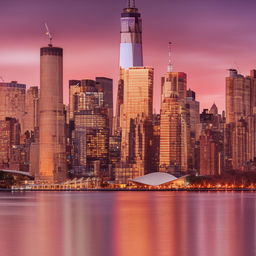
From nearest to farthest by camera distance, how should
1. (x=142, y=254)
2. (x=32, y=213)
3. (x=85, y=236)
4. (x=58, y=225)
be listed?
(x=142, y=254) < (x=85, y=236) < (x=58, y=225) < (x=32, y=213)

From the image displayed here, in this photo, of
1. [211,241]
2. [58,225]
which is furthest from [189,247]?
[58,225]

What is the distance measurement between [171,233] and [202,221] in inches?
716

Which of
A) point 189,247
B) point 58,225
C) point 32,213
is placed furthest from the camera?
point 32,213

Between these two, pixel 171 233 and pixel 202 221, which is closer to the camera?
pixel 171 233

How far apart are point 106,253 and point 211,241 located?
11.7 metres

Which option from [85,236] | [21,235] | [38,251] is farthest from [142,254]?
[21,235]

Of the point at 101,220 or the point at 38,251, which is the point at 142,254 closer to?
the point at 38,251

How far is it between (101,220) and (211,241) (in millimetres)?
32277

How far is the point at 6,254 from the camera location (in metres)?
62.8

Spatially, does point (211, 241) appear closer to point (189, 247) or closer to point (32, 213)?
point (189, 247)

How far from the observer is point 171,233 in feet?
261

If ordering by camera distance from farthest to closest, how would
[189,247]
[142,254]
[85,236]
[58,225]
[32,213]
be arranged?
[32,213] < [58,225] < [85,236] < [189,247] < [142,254]

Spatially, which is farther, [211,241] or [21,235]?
[21,235]

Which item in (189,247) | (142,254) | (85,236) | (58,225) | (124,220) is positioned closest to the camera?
(142,254)
